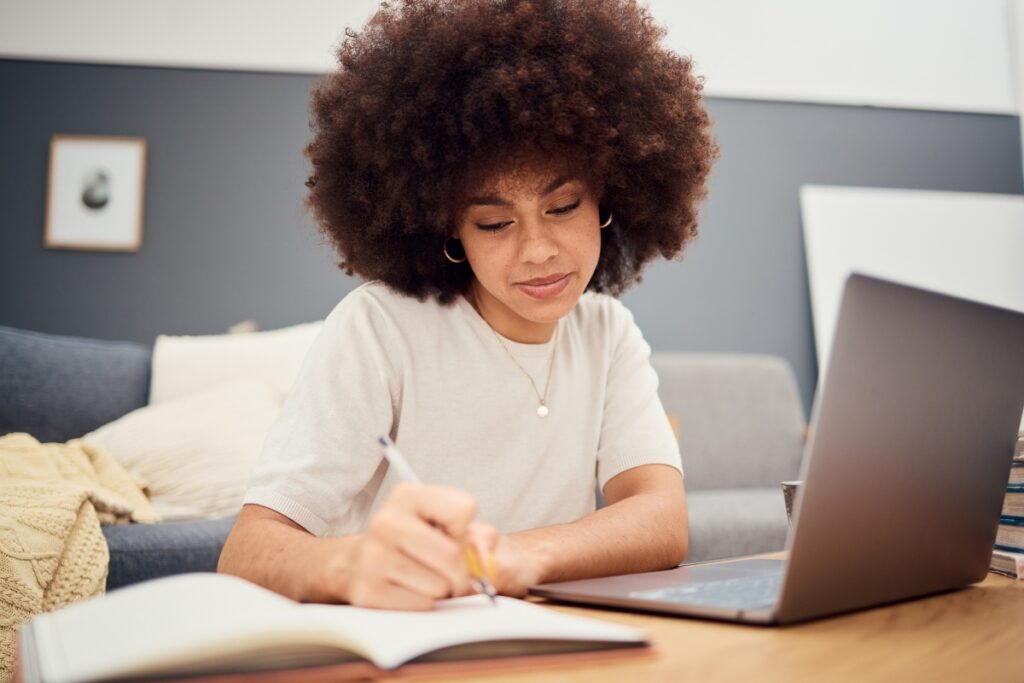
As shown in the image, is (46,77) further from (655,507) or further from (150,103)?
(655,507)

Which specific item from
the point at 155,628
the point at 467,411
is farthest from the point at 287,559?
the point at 467,411

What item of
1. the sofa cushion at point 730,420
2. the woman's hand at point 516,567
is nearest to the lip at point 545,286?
the woman's hand at point 516,567

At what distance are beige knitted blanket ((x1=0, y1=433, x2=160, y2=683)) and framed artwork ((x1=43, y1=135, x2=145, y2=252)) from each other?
1.51 m

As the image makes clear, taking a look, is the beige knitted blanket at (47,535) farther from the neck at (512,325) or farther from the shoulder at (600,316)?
the shoulder at (600,316)

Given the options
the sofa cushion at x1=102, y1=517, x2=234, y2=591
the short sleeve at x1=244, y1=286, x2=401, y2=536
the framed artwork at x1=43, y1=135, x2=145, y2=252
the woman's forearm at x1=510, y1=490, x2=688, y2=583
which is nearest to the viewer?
the woman's forearm at x1=510, y1=490, x2=688, y2=583

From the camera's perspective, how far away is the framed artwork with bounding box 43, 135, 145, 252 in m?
3.34

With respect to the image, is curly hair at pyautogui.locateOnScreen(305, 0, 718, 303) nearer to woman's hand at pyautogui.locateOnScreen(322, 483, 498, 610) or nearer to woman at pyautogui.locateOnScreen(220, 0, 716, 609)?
woman at pyautogui.locateOnScreen(220, 0, 716, 609)

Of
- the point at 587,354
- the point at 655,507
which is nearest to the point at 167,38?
the point at 587,354

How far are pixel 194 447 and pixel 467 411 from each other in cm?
132

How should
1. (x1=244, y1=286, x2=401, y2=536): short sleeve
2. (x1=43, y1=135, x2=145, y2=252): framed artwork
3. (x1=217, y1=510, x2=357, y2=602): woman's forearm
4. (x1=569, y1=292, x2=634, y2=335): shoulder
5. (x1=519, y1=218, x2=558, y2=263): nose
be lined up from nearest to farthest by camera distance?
1. (x1=217, y1=510, x2=357, y2=602): woman's forearm
2. (x1=244, y1=286, x2=401, y2=536): short sleeve
3. (x1=519, y1=218, x2=558, y2=263): nose
4. (x1=569, y1=292, x2=634, y2=335): shoulder
5. (x1=43, y1=135, x2=145, y2=252): framed artwork

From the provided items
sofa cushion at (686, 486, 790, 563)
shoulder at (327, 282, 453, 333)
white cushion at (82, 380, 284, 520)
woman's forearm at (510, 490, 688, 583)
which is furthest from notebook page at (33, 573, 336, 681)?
sofa cushion at (686, 486, 790, 563)

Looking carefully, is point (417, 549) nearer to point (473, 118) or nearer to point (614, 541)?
point (614, 541)

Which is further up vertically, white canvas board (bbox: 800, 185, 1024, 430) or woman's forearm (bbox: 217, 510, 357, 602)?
white canvas board (bbox: 800, 185, 1024, 430)

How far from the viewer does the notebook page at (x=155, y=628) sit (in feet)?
1.47
